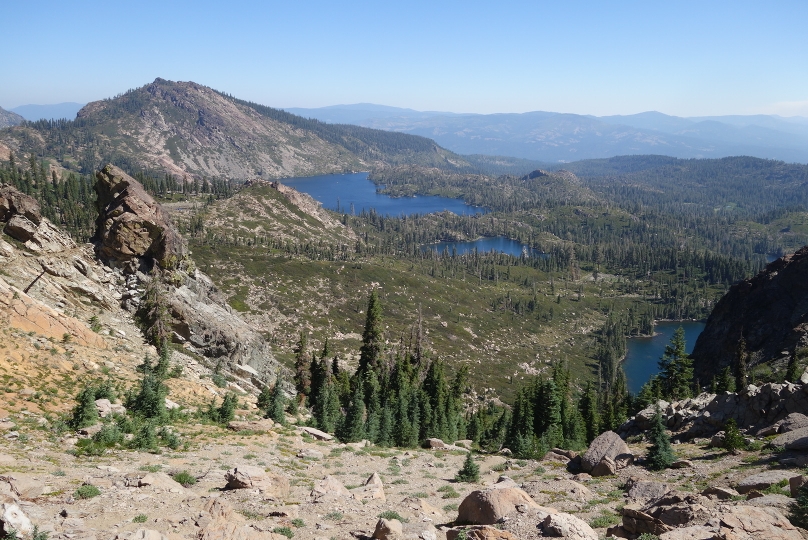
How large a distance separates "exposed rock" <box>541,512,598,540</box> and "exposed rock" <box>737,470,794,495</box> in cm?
1133

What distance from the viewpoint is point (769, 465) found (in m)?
25.8

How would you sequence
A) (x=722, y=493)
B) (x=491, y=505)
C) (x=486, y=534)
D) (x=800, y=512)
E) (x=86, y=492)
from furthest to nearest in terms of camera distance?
(x=722, y=493) < (x=491, y=505) < (x=86, y=492) < (x=800, y=512) < (x=486, y=534)

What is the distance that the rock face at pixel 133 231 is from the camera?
57156 mm

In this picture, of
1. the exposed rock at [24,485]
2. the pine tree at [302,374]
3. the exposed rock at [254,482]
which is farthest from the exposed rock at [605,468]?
the pine tree at [302,374]

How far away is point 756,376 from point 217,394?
8344 centimetres

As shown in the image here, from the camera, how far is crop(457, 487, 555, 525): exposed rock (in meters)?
18.3

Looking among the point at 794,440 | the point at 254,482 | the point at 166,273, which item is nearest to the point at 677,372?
the point at 794,440

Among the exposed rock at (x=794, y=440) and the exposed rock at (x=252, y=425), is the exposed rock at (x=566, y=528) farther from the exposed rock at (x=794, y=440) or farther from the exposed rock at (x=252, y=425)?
the exposed rock at (x=252, y=425)

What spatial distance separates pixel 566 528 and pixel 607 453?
1879 centimetres

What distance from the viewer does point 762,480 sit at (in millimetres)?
22469

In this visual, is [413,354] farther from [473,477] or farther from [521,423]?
[473,477]

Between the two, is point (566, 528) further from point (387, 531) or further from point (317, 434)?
point (317, 434)

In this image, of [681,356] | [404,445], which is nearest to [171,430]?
[404,445]

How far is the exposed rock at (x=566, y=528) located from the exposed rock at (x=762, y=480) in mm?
11328
